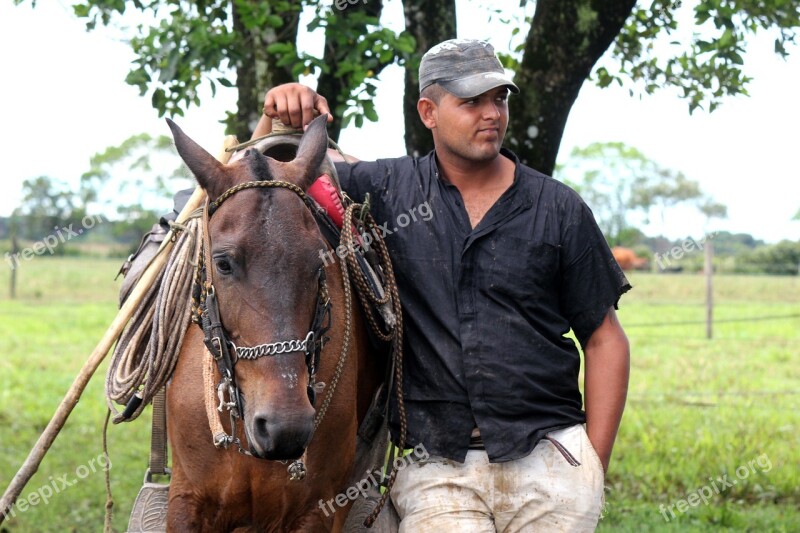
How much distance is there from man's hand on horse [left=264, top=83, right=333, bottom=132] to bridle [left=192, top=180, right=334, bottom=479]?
0.80 meters

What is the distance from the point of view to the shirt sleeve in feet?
Result: 11.0

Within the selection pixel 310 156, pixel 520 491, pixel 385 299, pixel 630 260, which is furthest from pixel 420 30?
pixel 630 260

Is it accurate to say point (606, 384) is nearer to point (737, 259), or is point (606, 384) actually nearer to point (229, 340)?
point (229, 340)

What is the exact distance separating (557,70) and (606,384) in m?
3.03

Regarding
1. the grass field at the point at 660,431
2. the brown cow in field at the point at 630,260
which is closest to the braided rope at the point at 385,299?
the grass field at the point at 660,431

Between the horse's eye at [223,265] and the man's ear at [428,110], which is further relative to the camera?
the man's ear at [428,110]

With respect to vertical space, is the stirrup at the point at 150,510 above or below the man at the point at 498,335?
below

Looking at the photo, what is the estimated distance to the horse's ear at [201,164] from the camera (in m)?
2.89

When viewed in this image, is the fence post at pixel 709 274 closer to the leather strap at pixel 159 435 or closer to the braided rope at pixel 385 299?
the braided rope at pixel 385 299

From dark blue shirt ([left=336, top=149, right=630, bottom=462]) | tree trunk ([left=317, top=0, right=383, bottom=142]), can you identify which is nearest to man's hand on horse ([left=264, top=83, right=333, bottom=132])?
dark blue shirt ([left=336, top=149, right=630, bottom=462])

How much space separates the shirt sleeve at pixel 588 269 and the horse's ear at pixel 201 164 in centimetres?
118

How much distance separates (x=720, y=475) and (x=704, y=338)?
811cm

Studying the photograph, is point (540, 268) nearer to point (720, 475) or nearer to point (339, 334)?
point (339, 334)

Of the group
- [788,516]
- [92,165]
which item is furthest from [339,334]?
[92,165]
